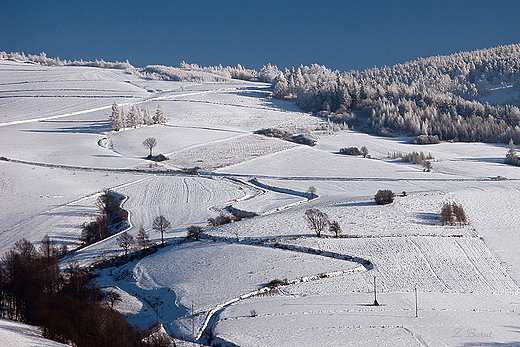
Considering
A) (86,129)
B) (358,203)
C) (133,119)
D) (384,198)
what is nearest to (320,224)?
(358,203)

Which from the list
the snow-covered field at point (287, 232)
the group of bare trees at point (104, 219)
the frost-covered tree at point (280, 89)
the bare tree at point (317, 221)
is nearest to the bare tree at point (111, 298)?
the snow-covered field at point (287, 232)

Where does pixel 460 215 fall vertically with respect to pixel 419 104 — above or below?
below

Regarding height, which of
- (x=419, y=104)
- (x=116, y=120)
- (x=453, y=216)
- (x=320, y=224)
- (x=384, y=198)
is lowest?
(x=320, y=224)

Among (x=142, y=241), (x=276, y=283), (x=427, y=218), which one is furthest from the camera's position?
(x=427, y=218)

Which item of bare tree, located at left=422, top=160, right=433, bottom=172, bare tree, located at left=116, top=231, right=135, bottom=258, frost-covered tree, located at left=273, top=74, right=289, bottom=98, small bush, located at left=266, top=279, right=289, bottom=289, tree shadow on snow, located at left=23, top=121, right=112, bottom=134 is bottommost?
small bush, located at left=266, top=279, right=289, bottom=289

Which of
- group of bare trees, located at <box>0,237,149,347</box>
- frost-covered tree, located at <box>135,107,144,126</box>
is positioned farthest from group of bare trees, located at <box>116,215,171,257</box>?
frost-covered tree, located at <box>135,107,144,126</box>

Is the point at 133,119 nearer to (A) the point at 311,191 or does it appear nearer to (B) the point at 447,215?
(A) the point at 311,191

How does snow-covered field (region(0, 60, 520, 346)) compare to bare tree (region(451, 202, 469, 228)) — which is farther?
bare tree (region(451, 202, 469, 228))

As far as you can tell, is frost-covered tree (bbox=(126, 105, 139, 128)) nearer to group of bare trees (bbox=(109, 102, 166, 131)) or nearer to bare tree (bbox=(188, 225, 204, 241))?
group of bare trees (bbox=(109, 102, 166, 131))

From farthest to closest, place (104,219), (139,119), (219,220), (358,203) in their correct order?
(139,119) < (358,203) < (104,219) < (219,220)
